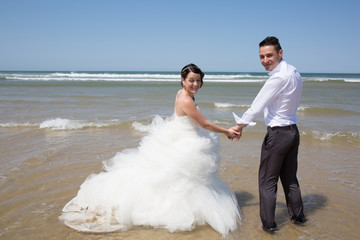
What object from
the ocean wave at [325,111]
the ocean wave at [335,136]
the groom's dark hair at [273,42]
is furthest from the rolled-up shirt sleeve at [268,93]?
the ocean wave at [325,111]

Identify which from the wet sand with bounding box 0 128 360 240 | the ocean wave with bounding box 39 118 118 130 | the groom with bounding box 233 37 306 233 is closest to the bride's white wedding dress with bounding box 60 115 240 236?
the wet sand with bounding box 0 128 360 240

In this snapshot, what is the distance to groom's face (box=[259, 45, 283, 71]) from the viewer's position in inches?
115

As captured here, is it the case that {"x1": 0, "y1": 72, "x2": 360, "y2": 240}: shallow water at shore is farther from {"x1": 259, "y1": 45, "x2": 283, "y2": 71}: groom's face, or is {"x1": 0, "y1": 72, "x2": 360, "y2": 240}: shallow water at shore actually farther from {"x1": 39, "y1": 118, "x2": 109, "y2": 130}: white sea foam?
{"x1": 259, "y1": 45, "x2": 283, "y2": 71}: groom's face

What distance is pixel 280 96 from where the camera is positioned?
2879mm

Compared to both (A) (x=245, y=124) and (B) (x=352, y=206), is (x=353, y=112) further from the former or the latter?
(A) (x=245, y=124)

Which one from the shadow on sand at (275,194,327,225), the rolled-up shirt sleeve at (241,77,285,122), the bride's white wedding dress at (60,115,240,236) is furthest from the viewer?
the shadow on sand at (275,194,327,225)

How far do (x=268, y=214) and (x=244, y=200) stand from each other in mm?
945

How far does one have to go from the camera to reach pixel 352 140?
23.3 ft

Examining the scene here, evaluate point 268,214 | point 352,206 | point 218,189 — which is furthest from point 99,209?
point 352,206

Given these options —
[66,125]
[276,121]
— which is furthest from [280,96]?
[66,125]

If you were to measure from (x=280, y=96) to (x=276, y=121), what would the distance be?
0.29 m

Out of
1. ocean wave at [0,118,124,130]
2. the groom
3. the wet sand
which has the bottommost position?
the wet sand

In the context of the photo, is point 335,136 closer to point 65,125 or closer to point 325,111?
point 325,111

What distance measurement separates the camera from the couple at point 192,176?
296cm
